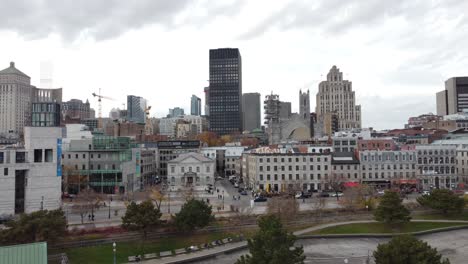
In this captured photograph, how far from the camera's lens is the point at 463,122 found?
17162 cm

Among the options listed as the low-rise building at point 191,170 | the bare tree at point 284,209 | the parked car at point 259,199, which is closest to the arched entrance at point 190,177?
the low-rise building at point 191,170

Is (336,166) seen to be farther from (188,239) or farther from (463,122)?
(463,122)

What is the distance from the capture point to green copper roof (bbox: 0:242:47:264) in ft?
98.6

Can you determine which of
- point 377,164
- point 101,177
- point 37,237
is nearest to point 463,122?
point 377,164

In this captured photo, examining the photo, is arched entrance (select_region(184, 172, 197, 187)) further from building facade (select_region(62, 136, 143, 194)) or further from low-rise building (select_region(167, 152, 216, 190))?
building facade (select_region(62, 136, 143, 194))

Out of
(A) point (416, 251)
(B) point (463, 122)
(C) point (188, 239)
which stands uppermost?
(B) point (463, 122)

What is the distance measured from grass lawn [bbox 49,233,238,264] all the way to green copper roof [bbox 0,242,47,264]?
17630 millimetres

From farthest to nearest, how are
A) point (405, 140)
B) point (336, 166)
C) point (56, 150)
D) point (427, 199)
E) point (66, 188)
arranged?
1. point (405, 140)
2. point (336, 166)
3. point (66, 188)
4. point (56, 150)
5. point (427, 199)

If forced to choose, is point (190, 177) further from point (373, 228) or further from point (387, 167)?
point (373, 228)

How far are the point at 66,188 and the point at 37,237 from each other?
51.0 metres

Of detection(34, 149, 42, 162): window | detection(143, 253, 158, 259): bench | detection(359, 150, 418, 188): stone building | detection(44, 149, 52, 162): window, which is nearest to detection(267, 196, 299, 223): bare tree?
detection(143, 253, 158, 259): bench

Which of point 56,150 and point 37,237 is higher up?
point 56,150

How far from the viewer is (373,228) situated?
61344mm

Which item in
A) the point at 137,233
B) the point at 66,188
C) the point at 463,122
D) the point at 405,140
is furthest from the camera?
the point at 463,122
